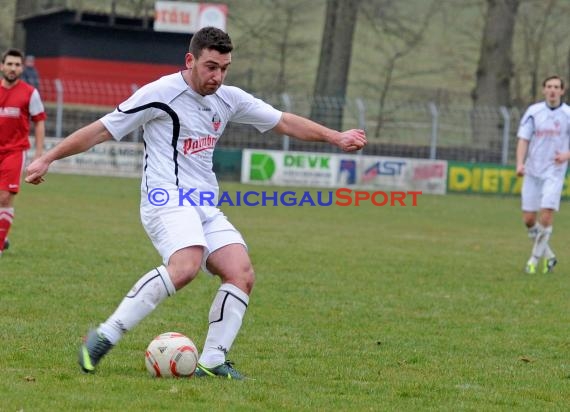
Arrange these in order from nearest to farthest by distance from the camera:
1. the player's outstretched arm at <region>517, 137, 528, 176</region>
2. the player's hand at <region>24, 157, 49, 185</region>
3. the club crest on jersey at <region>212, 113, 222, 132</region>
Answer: the player's hand at <region>24, 157, 49, 185</region>, the club crest on jersey at <region>212, 113, 222, 132</region>, the player's outstretched arm at <region>517, 137, 528, 176</region>

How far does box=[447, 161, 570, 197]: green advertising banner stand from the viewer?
28.8 meters

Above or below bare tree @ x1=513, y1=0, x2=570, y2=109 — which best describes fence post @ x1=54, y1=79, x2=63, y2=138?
below

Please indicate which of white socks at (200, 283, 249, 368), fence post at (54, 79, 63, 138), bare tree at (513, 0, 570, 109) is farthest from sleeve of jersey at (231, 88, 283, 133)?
bare tree at (513, 0, 570, 109)

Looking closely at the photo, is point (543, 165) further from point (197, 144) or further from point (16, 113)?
point (197, 144)

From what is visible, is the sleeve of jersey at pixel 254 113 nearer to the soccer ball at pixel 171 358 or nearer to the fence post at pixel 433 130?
the soccer ball at pixel 171 358

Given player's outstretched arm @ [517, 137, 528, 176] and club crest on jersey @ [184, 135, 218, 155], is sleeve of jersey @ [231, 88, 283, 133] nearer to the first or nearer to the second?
club crest on jersey @ [184, 135, 218, 155]

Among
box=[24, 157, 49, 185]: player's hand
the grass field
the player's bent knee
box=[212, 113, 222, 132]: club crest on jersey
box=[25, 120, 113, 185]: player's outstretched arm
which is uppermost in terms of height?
box=[212, 113, 222, 132]: club crest on jersey

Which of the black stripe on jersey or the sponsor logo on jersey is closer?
the black stripe on jersey

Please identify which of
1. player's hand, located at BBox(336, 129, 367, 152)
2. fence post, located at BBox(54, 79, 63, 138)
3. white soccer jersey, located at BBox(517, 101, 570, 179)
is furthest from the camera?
fence post, located at BBox(54, 79, 63, 138)

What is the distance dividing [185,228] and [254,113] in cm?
96

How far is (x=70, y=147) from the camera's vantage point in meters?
6.36

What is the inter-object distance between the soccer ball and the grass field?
10 centimetres

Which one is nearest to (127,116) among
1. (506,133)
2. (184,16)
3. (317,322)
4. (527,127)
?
(317,322)

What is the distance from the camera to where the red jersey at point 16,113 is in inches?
466
